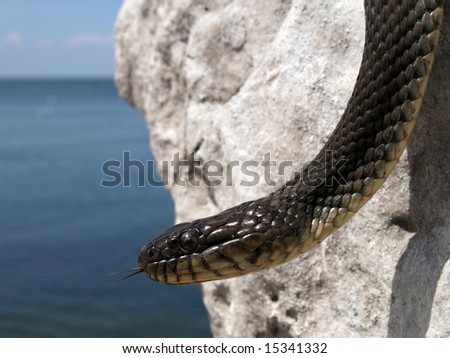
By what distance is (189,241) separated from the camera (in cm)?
255

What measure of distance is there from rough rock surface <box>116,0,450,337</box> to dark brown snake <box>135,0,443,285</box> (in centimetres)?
20

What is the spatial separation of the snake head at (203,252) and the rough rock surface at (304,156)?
0.49m

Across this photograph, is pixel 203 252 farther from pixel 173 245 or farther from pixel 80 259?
pixel 80 259

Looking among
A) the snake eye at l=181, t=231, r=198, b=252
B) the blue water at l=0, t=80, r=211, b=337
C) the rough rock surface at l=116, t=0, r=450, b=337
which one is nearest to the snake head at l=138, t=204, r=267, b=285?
the snake eye at l=181, t=231, r=198, b=252

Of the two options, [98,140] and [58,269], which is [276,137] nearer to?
[58,269]

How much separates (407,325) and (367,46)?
96 cm

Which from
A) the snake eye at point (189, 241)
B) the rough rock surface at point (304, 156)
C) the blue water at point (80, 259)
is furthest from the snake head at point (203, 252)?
the blue water at point (80, 259)

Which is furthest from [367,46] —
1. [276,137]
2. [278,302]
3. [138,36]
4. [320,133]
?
[138,36]

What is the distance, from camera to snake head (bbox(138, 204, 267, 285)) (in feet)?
8.07

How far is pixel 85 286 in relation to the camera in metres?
7.95

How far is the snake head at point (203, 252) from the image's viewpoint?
2461 millimetres

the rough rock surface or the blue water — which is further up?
the rough rock surface

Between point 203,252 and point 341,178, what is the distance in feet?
1.79

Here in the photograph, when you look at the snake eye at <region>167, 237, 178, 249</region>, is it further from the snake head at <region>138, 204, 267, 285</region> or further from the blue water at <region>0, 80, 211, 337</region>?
the blue water at <region>0, 80, 211, 337</region>
